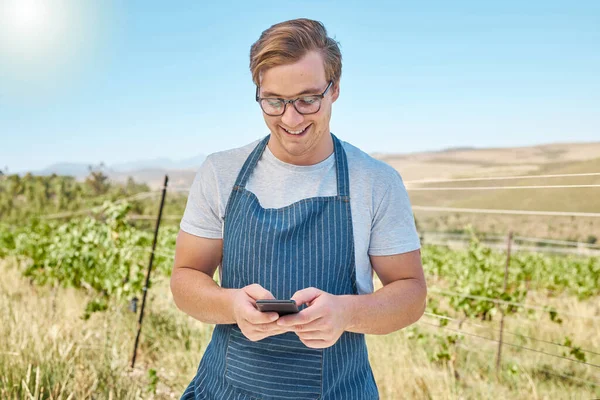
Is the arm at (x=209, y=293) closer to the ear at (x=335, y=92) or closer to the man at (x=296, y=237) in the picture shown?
the man at (x=296, y=237)

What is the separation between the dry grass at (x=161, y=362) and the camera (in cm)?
312

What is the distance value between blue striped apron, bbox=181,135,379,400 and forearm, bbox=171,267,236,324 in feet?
0.25

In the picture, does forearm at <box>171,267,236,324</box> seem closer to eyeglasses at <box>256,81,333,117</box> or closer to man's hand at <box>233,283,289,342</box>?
man's hand at <box>233,283,289,342</box>

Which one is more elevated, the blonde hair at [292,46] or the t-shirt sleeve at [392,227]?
the blonde hair at [292,46]

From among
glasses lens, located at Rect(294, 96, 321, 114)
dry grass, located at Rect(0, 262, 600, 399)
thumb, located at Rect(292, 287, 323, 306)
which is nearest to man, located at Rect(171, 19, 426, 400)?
glasses lens, located at Rect(294, 96, 321, 114)

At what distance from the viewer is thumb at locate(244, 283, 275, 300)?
1.38 m

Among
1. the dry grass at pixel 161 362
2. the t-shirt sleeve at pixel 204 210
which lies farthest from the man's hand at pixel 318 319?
the dry grass at pixel 161 362

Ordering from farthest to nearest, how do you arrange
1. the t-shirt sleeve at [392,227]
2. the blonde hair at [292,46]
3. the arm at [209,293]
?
the t-shirt sleeve at [392,227] → the blonde hair at [292,46] → the arm at [209,293]

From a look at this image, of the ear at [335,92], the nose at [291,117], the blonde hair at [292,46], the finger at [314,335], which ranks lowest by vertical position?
the finger at [314,335]

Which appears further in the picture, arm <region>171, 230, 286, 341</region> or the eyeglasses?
the eyeglasses

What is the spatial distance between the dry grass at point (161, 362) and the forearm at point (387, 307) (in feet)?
5.07

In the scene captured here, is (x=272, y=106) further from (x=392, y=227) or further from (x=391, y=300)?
(x=391, y=300)

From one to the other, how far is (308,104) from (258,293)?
517mm

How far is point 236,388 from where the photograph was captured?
1595 mm
